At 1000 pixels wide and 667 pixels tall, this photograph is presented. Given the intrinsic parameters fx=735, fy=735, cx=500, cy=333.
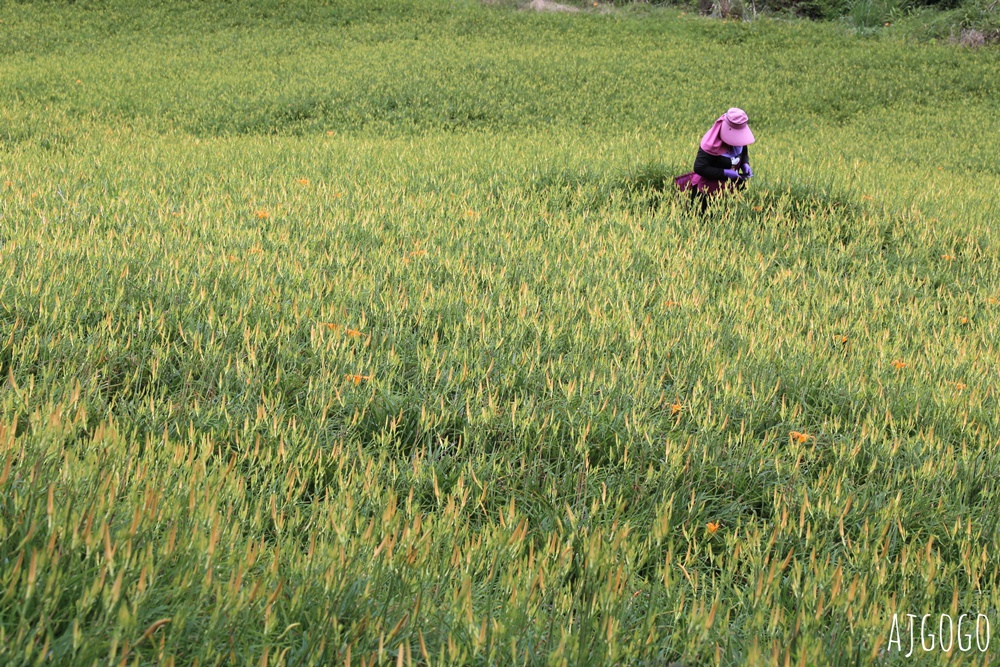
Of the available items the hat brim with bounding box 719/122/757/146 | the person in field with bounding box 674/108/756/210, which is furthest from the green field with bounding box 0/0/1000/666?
the hat brim with bounding box 719/122/757/146

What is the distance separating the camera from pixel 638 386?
2.62 m

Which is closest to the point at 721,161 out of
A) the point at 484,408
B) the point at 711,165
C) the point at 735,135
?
the point at 711,165

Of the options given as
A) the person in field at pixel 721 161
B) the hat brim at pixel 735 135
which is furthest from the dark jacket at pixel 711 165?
the hat brim at pixel 735 135

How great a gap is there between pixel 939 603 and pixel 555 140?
8.67m

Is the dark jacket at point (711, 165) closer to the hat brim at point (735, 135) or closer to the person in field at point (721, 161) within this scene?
the person in field at point (721, 161)

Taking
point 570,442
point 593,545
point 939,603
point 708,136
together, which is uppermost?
point 708,136

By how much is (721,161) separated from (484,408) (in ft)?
15.3

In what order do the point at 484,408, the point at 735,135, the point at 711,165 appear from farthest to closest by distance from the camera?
1. the point at 711,165
2. the point at 735,135
3. the point at 484,408

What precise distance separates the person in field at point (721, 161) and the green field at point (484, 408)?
10.6 inches

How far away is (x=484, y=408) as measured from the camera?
239cm

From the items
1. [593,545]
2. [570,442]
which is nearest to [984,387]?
[570,442]

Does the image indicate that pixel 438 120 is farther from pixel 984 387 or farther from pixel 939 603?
pixel 939 603

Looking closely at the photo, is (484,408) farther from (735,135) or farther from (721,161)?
(721,161)

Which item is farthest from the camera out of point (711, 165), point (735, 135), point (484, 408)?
point (711, 165)
